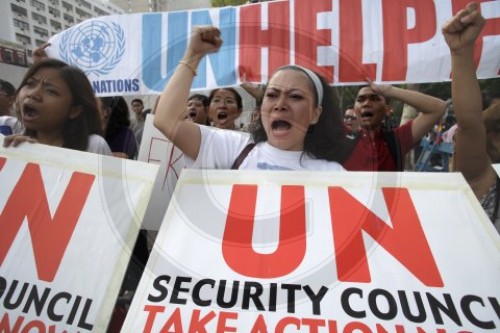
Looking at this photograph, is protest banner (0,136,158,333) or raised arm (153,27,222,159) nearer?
protest banner (0,136,158,333)

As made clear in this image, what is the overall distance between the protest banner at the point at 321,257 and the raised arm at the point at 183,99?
17cm

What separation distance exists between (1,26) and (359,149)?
16.4 meters

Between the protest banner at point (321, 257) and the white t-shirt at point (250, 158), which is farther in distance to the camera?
the white t-shirt at point (250, 158)

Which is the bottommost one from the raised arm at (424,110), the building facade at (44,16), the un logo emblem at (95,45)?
the raised arm at (424,110)

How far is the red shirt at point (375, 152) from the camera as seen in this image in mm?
1304

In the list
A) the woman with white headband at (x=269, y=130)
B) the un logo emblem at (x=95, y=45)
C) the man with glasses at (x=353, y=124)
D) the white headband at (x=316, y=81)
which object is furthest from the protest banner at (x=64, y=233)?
the un logo emblem at (x=95, y=45)

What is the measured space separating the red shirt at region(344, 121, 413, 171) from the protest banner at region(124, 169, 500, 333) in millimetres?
224

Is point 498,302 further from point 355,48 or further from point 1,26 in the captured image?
point 1,26

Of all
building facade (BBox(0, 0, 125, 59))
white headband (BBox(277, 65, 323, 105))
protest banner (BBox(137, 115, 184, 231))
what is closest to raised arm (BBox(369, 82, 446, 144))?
white headband (BBox(277, 65, 323, 105))

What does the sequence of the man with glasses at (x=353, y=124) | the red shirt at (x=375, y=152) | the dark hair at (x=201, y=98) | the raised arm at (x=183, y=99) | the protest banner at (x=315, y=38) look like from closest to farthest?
the raised arm at (x=183, y=99), the red shirt at (x=375, y=152), the man with glasses at (x=353, y=124), the protest banner at (x=315, y=38), the dark hair at (x=201, y=98)

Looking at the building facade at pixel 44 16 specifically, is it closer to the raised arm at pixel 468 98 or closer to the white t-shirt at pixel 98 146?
the white t-shirt at pixel 98 146

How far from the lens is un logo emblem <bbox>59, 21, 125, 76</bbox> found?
2822mm

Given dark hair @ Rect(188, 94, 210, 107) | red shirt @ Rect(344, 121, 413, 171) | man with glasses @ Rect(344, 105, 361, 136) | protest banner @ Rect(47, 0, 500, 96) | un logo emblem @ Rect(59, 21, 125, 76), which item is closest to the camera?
red shirt @ Rect(344, 121, 413, 171)

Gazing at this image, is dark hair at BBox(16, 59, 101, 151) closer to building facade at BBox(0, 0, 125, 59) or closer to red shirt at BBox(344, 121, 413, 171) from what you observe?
red shirt at BBox(344, 121, 413, 171)
